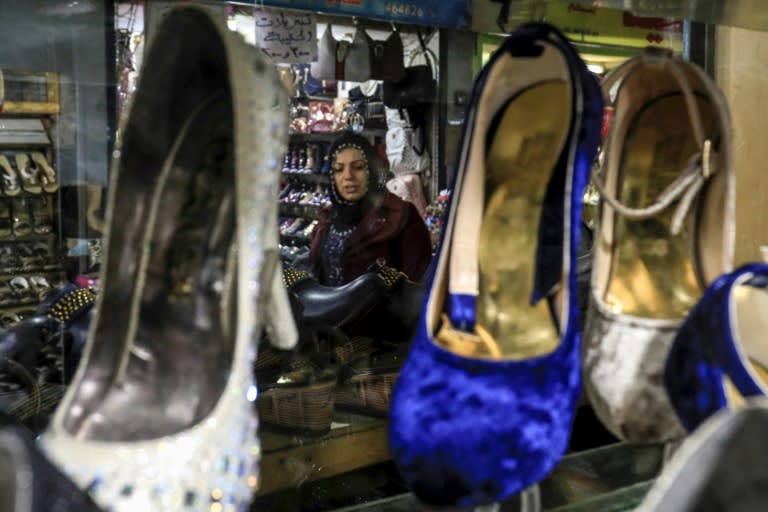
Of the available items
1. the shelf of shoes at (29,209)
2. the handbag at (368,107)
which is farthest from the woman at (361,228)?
the shelf of shoes at (29,209)

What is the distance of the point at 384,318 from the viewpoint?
0.98m

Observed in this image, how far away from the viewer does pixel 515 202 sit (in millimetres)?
703

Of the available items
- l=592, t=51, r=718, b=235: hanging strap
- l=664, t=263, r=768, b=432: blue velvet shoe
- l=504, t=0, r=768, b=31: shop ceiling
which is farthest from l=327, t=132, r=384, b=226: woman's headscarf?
l=664, t=263, r=768, b=432: blue velvet shoe

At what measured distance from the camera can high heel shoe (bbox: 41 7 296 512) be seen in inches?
18.4

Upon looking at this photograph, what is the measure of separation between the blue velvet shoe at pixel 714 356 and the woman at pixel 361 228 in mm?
540

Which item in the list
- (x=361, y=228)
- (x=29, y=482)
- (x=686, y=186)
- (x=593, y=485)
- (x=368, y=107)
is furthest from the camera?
(x=368, y=107)

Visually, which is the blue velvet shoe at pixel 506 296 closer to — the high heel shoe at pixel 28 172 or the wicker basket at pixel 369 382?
the wicker basket at pixel 369 382

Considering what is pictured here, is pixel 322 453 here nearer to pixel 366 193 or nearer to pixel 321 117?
pixel 366 193

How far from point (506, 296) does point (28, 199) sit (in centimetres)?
72

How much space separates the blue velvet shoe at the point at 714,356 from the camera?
533 millimetres

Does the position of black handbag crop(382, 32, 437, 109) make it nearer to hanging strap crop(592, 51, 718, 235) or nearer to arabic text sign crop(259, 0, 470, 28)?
arabic text sign crop(259, 0, 470, 28)

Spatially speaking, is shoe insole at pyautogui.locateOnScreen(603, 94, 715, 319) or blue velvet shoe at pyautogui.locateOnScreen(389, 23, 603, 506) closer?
blue velvet shoe at pyautogui.locateOnScreen(389, 23, 603, 506)

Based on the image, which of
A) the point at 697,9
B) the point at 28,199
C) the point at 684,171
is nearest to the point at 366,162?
the point at 28,199

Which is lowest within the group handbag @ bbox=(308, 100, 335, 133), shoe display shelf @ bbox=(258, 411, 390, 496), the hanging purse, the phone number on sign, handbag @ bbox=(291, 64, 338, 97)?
shoe display shelf @ bbox=(258, 411, 390, 496)
